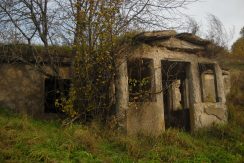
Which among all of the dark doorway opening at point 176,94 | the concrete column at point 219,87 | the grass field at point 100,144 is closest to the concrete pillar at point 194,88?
the dark doorway opening at point 176,94

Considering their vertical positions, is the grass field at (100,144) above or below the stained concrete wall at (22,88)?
below

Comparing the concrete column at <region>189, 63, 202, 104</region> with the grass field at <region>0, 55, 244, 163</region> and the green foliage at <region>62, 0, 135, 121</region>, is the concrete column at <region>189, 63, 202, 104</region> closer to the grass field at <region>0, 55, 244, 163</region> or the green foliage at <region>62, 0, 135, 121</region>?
the grass field at <region>0, 55, 244, 163</region>

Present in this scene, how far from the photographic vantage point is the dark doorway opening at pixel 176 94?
1184cm

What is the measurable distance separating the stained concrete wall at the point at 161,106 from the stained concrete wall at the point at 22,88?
2.85m

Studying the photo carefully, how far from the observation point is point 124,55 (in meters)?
10.0

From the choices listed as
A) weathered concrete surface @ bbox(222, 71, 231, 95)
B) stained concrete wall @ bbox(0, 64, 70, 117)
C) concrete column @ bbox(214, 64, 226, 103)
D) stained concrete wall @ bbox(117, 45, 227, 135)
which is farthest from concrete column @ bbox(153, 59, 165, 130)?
weathered concrete surface @ bbox(222, 71, 231, 95)

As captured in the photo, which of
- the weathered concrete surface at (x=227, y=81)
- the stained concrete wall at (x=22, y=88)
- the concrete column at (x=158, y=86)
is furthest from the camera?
the weathered concrete surface at (x=227, y=81)

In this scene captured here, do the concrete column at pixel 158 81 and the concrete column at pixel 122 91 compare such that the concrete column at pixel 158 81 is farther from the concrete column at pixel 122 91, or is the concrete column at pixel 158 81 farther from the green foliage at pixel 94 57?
the green foliage at pixel 94 57

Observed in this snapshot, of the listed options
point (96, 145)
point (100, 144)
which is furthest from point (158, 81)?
point (96, 145)

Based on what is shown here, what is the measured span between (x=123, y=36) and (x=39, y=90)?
11.6ft

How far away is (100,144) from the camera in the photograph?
8.46 m

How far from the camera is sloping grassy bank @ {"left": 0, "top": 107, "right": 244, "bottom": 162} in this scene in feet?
24.3

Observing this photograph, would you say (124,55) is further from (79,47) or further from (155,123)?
(155,123)

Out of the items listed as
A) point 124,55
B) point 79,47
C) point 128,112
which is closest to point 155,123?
point 128,112
